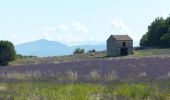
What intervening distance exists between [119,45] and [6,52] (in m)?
23.6

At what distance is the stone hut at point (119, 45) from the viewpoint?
89.9m

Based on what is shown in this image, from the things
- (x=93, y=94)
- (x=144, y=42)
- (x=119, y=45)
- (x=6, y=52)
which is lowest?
(x=93, y=94)

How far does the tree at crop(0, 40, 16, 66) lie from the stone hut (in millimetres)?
19492

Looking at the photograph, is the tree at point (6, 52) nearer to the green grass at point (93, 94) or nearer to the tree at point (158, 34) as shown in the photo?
the tree at point (158, 34)

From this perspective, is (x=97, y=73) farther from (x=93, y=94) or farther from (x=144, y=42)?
(x=144, y=42)

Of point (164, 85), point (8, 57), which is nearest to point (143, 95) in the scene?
point (164, 85)

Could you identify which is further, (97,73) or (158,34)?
(158,34)

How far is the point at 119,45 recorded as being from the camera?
3605 inches

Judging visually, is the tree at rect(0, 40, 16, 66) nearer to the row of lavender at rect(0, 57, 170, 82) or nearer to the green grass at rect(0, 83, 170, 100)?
the row of lavender at rect(0, 57, 170, 82)

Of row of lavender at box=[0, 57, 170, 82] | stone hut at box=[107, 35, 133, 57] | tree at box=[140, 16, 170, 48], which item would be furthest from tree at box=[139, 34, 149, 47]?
row of lavender at box=[0, 57, 170, 82]

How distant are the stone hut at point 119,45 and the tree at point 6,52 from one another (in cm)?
1949

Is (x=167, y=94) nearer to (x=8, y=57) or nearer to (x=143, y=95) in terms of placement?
(x=143, y=95)

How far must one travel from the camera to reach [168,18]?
11188 cm

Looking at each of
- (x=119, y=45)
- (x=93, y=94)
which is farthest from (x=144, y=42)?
(x=93, y=94)
